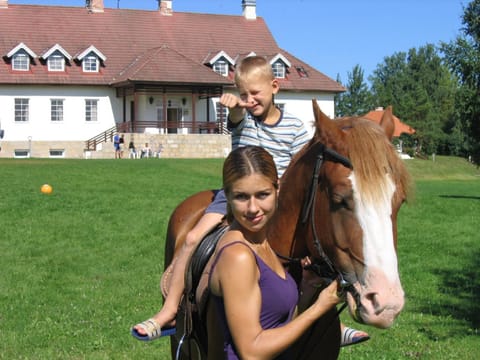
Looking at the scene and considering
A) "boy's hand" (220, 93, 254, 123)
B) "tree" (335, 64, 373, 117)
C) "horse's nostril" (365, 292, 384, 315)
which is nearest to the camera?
"horse's nostril" (365, 292, 384, 315)

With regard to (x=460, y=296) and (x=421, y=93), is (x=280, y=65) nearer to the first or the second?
(x=421, y=93)

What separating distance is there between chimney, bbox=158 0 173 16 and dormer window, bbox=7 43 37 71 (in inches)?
486

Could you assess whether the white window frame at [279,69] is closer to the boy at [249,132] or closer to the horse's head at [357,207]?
the boy at [249,132]

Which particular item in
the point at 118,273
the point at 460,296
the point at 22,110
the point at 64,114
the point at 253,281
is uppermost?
the point at 22,110

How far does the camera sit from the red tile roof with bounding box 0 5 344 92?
5162 centimetres

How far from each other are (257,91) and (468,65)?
2896 centimetres

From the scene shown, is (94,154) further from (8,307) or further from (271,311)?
(271,311)

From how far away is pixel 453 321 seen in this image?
29.9 feet

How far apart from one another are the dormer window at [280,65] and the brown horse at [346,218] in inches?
2088

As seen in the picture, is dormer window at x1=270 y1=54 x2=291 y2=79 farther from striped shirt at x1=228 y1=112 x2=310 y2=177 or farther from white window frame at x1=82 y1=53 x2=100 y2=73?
striped shirt at x1=228 y1=112 x2=310 y2=177

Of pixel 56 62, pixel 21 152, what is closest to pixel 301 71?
pixel 56 62

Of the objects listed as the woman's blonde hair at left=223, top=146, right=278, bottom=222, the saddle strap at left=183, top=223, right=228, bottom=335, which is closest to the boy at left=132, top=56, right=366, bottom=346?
the saddle strap at left=183, top=223, right=228, bottom=335

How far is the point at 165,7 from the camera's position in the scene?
5916cm

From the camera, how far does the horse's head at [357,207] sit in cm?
316
